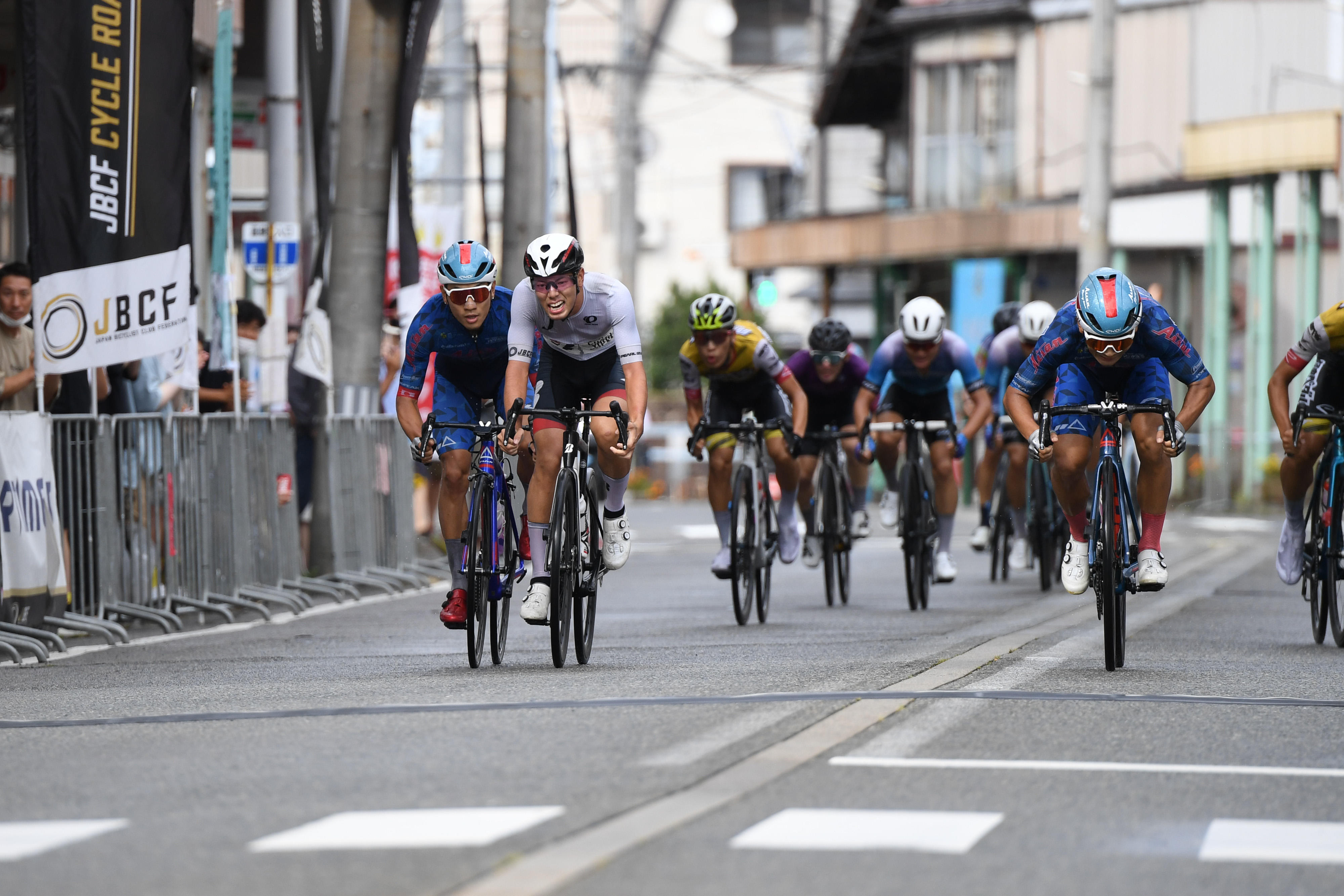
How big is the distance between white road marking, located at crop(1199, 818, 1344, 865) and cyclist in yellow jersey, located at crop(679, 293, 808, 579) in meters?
7.04

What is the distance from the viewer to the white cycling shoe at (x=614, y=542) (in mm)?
10602

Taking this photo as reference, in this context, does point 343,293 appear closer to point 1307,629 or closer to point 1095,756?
point 1307,629

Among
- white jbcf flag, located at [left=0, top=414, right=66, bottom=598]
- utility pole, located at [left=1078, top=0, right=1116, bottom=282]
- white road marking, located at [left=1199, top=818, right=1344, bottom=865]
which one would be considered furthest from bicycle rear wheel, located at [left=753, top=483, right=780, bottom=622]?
utility pole, located at [left=1078, top=0, right=1116, bottom=282]

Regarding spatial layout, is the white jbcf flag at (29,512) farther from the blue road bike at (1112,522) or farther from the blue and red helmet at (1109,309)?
the blue and red helmet at (1109,309)

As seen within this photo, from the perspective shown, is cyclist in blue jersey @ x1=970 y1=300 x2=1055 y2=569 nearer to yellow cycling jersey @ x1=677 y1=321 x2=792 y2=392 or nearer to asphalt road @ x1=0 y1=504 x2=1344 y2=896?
yellow cycling jersey @ x1=677 y1=321 x2=792 y2=392

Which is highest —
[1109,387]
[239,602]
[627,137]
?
[627,137]

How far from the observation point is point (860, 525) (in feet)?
52.7

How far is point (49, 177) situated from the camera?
12422mm

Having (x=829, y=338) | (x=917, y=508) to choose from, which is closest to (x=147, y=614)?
(x=917, y=508)

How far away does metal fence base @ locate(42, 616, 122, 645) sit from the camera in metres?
12.1

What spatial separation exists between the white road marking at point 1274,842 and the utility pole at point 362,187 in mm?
12704

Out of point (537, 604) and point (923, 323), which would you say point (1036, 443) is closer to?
point (537, 604)

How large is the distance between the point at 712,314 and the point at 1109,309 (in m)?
3.85

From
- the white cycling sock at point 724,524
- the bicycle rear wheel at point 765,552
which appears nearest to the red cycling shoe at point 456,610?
the white cycling sock at point 724,524
